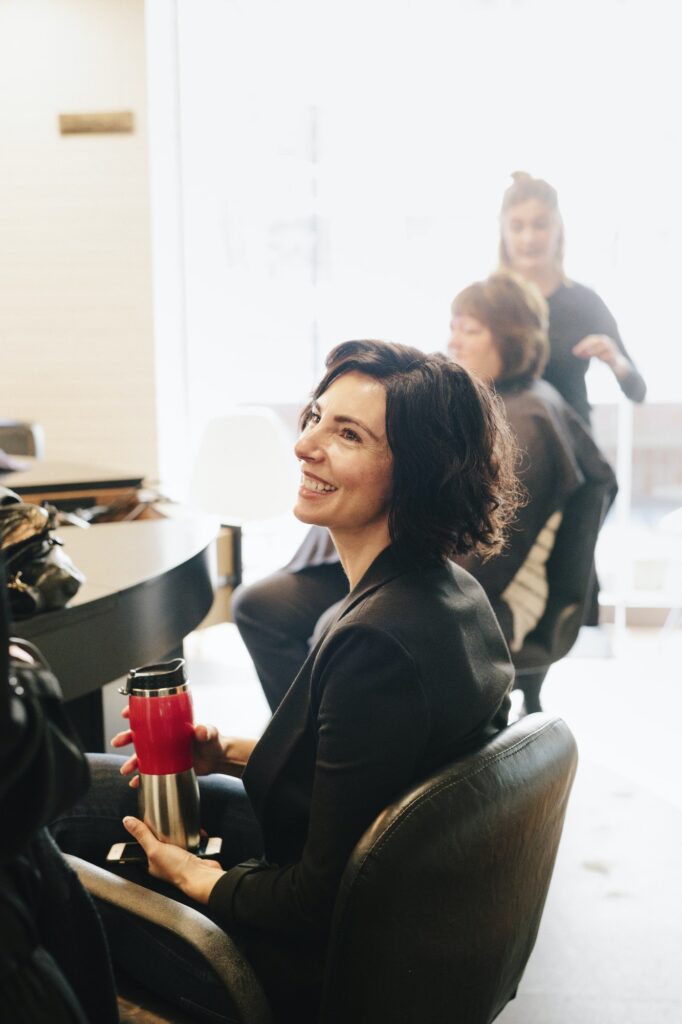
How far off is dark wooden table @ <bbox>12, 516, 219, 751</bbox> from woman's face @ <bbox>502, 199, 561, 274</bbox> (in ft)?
6.43

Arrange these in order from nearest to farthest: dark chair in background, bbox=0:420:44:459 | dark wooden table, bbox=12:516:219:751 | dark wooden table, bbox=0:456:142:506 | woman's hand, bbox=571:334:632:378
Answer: dark wooden table, bbox=12:516:219:751 < dark wooden table, bbox=0:456:142:506 < woman's hand, bbox=571:334:632:378 < dark chair in background, bbox=0:420:44:459

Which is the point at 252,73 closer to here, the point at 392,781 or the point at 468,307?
the point at 468,307

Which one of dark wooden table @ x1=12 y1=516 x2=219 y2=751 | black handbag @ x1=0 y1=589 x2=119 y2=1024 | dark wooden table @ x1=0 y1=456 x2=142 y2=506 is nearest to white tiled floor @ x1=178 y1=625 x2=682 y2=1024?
dark wooden table @ x1=0 y1=456 x2=142 y2=506

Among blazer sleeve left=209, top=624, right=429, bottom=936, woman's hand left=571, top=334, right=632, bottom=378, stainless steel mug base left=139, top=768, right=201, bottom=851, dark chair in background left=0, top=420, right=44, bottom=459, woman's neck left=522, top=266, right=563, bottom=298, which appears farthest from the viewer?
dark chair in background left=0, top=420, right=44, bottom=459

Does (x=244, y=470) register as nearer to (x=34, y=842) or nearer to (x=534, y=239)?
(x=534, y=239)

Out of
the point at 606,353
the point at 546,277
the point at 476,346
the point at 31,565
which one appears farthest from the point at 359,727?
the point at 546,277

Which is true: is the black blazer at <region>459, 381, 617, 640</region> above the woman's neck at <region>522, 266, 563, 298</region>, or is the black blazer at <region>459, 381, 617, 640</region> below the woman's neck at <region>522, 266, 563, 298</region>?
below

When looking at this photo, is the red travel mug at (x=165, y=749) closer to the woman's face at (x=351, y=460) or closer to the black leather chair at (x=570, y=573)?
the woman's face at (x=351, y=460)

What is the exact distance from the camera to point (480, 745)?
0.97 m

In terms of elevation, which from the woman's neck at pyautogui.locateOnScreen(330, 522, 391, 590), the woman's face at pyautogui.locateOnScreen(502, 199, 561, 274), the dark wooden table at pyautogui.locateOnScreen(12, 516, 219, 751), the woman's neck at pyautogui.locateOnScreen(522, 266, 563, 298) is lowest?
the dark wooden table at pyautogui.locateOnScreen(12, 516, 219, 751)

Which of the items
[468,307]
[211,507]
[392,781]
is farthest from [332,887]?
[211,507]

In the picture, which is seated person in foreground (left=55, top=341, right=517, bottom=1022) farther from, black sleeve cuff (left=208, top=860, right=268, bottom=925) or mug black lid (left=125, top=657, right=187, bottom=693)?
mug black lid (left=125, top=657, right=187, bottom=693)

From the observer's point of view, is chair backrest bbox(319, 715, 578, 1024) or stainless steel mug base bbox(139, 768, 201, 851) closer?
chair backrest bbox(319, 715, 578, 1024)

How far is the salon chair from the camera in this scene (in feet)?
2.83
